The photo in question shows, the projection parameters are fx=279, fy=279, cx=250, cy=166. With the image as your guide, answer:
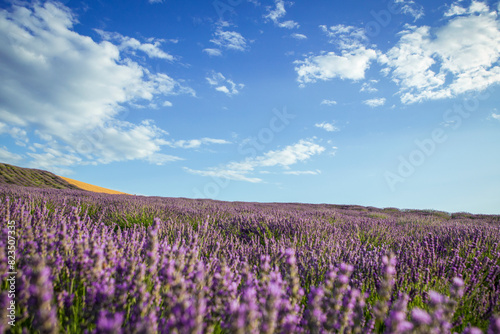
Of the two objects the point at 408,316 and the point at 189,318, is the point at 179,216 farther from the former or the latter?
the point at 189,318

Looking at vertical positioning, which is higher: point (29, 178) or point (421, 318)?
point (29, 178)

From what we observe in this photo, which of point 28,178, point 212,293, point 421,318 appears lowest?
point 212,293

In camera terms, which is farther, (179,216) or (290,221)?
(179,216)

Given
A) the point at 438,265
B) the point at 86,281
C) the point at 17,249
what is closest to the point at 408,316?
the point at 438,265

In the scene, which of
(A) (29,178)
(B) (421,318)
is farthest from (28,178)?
(B) (421,318)

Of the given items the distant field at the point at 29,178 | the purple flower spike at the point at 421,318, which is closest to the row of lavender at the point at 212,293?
the purple flower spike at the point at 421,318

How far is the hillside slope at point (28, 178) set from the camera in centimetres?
1602

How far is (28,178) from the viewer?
17750mm

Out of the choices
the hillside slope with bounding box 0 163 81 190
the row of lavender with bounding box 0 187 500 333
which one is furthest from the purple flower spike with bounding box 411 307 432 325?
the hillside slope with bounding box 0 163 81 190

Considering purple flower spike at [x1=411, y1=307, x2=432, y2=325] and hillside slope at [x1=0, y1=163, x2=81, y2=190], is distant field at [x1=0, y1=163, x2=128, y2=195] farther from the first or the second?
purple flower spike at [x1=411, y1=307, x2=432, y2=325]

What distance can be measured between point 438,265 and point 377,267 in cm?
86

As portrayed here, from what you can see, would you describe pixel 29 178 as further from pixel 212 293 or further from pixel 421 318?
pixel 421 318

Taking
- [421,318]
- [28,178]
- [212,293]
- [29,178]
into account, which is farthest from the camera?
[29,178]

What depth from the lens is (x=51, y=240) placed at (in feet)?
6.14
